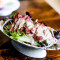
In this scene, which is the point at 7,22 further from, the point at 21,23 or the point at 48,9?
the point at 48,9

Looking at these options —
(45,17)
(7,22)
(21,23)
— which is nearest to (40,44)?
(21,23)

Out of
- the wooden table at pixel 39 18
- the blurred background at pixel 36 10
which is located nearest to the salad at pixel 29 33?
the wooden table at pixel 39 18

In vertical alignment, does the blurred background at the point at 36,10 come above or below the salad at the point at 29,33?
below

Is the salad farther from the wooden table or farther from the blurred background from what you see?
the blurred background

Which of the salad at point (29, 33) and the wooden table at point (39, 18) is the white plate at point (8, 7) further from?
the salad at point (29, 33)

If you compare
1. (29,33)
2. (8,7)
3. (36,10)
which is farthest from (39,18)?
(29,33)

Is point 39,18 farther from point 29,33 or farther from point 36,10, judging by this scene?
point 29,33
